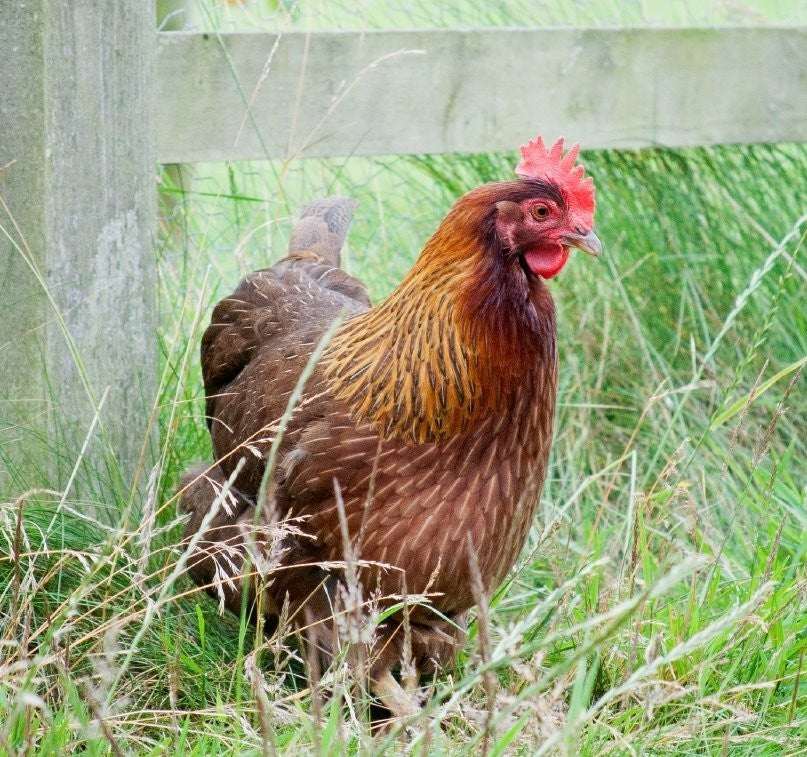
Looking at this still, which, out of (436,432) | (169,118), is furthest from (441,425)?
(169,118)

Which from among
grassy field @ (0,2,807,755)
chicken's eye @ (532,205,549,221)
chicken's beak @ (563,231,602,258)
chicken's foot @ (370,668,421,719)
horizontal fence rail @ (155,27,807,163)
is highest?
horizontal fence rail @ (155,27,807,163)

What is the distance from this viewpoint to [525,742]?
7.45 feet

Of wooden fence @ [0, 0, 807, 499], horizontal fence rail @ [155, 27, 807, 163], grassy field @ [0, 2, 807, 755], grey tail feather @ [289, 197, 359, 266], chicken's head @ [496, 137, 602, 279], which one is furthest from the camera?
grey tail feather @ [289, 197, 359, 266]

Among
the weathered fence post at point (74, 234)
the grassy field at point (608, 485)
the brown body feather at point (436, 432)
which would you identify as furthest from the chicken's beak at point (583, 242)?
the weathered fence post at point (74, 234)

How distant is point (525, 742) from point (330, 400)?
88cm

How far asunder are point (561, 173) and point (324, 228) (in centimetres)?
116

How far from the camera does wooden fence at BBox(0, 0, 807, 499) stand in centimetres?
272

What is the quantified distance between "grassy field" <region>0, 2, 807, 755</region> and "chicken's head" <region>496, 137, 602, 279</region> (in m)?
0.38

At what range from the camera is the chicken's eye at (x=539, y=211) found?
2494 mm

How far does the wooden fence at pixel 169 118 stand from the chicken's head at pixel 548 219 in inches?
34.3

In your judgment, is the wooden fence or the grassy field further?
the wooden fence

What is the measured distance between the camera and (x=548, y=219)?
8.19 feet

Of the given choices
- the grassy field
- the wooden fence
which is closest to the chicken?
the grassy field

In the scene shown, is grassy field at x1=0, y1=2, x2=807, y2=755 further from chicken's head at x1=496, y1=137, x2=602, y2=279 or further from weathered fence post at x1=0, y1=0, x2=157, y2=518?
chicken's head at x1=496, y1=137, x2=602, y2=279
